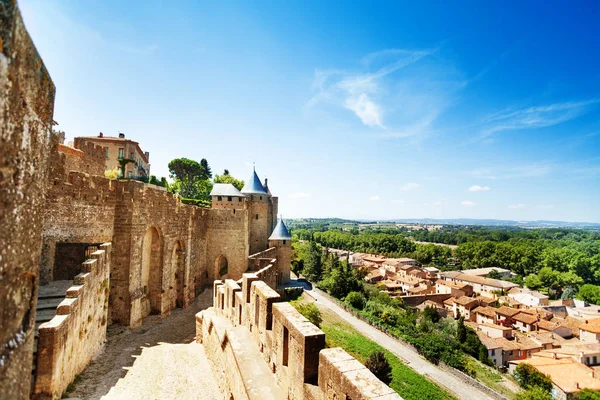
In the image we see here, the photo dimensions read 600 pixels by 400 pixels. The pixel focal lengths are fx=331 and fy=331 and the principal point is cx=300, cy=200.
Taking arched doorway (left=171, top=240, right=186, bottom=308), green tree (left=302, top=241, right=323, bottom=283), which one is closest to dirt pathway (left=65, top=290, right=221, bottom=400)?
arched doorway (left=171, top=240, right=186, bottom=308)

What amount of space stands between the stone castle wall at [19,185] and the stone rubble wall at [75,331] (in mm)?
5231

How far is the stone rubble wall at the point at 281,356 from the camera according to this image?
4.20 meters

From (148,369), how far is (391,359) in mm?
26076

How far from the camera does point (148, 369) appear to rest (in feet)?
33.7

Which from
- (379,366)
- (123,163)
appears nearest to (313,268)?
(379,366)

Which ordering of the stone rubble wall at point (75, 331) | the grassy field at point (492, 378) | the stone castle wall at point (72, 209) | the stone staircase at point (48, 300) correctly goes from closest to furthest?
1. the stone rubble wall at point (75, 331)
2. the stone staircase at point (48, 300)
3. the stone castle wall at point (72, 209)
4. the grassy field at point (492, 378)

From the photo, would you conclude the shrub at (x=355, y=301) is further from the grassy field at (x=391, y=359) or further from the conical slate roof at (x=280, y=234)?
the conical slate roof at (x=280, y=234)

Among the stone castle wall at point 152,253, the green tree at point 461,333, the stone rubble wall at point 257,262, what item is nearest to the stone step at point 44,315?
the stone castle wall at point 152,253

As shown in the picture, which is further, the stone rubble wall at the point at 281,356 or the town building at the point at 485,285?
Result: the town building at the point at 485,285

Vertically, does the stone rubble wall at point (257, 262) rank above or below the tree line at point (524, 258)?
above

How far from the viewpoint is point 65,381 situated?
8086mm

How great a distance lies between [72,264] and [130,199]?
3.13 meters

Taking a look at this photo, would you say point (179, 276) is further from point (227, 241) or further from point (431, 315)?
point (431, 315)

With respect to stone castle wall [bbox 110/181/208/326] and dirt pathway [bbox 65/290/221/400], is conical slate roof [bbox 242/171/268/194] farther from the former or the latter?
dirt pathway [bbox 65/290/221/400]
